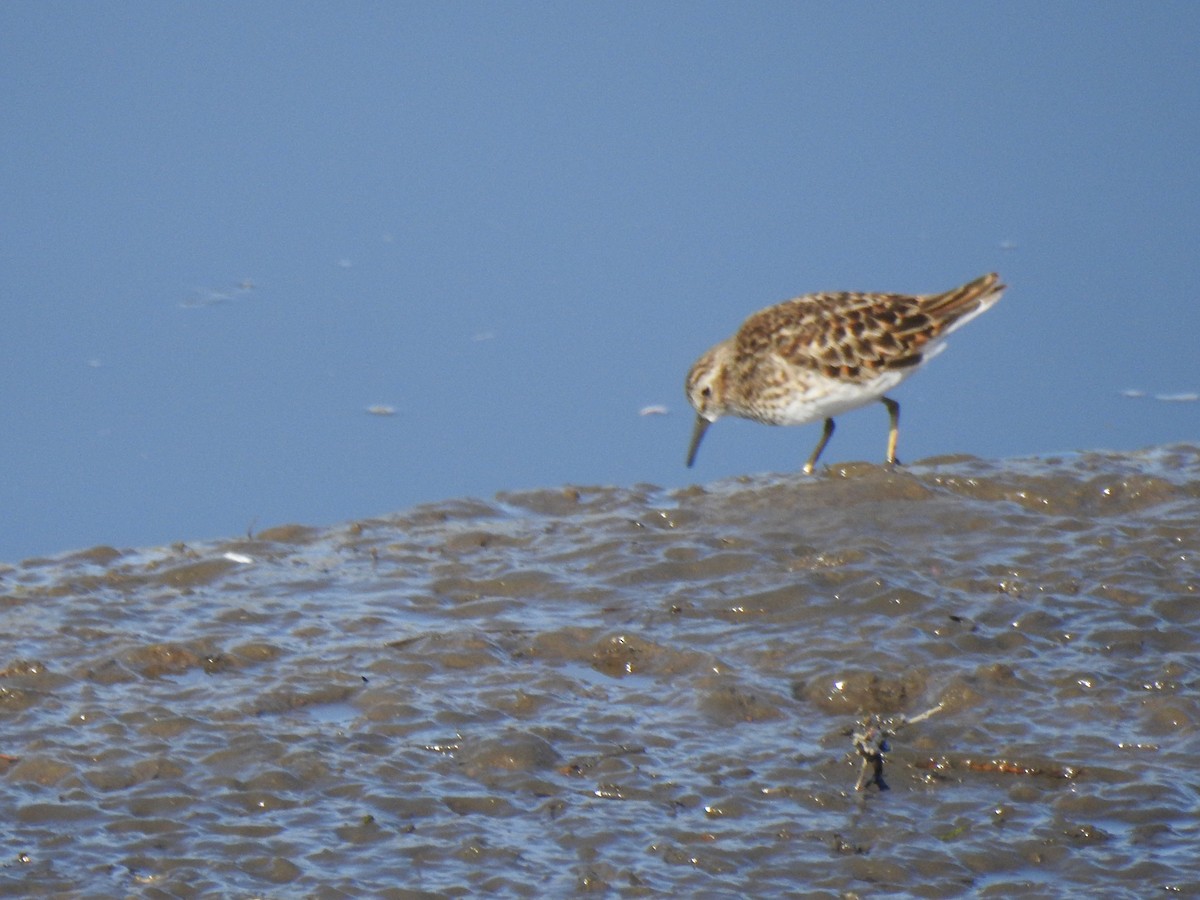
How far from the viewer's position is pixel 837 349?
802 centimetres

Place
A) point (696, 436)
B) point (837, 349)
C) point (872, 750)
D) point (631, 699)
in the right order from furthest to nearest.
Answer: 1. point (696, 436)
2. point (837, 349)
3. point (631, 699)
4. point (872, 750)

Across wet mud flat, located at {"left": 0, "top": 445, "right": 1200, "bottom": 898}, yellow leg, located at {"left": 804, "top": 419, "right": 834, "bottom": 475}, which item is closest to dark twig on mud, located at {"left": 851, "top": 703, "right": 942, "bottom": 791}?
wet mud flat, located at {"left": 0, "top": 445, "right": 1200, "bottom": 898}

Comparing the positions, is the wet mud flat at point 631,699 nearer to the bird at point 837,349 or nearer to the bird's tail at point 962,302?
the bird at point 837,349

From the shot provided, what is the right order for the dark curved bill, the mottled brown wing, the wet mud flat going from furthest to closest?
the dark curved bill
the mottled brown wing
the wet mud flat

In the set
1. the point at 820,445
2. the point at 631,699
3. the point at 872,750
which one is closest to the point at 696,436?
the point at 820,445

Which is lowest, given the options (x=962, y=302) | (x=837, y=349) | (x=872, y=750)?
(x=872, y=750)

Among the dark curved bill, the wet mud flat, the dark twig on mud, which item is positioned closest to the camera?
the wet mud flat

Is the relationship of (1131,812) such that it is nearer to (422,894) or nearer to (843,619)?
(843,619)

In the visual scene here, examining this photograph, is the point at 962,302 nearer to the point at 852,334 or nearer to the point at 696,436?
the point at 852,334

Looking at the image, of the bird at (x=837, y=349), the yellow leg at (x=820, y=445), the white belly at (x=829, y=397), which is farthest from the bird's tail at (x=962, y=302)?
the yellow leg at (x=820, y=445)

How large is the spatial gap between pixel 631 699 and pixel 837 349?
3.33 meters

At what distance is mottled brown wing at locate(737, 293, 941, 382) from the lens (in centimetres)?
795

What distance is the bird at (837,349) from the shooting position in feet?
26.2

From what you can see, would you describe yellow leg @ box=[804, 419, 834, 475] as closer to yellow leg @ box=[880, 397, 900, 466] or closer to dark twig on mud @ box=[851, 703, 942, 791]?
yellow leg @ box=[880, 397, 900, 466]
